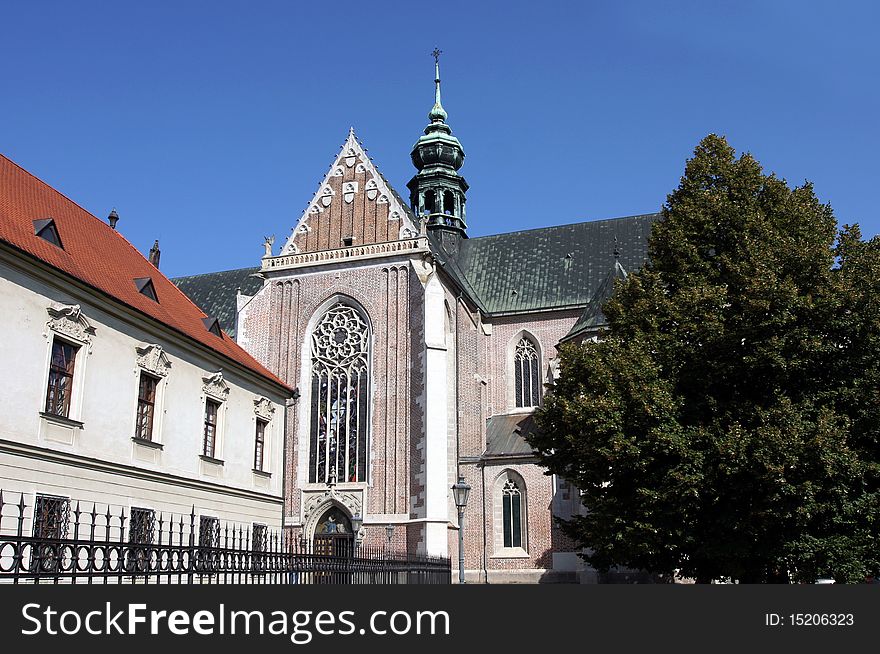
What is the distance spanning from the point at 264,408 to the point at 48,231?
970 centimetres

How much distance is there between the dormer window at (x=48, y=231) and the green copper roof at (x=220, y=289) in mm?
22986

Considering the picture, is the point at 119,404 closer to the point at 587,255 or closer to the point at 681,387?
the point at 681,387

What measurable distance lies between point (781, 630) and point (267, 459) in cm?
1985

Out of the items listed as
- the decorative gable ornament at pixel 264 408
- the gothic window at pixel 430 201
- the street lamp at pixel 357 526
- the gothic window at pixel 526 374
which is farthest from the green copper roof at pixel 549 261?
the decorative gable ornament at pixel 264 408

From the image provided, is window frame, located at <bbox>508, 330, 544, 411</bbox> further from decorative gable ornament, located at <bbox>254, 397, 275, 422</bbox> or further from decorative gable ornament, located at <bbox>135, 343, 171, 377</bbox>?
decorative gable ornament, located at <bbox>135, 343, 171, 377</bbox>

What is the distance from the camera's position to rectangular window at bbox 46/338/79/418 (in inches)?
697

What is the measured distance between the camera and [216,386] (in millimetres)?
23797

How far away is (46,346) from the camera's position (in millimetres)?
17453

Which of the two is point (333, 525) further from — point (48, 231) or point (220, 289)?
point (220, 289)

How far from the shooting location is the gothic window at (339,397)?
33188 mm

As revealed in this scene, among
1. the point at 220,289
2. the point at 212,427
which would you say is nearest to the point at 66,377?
the point at 212,427

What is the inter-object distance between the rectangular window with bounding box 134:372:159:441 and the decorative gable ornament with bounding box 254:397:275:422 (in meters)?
5.34

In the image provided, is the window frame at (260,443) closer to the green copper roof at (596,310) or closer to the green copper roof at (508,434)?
the green copper roof at (508,434)

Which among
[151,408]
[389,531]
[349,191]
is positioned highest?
[349,191]
